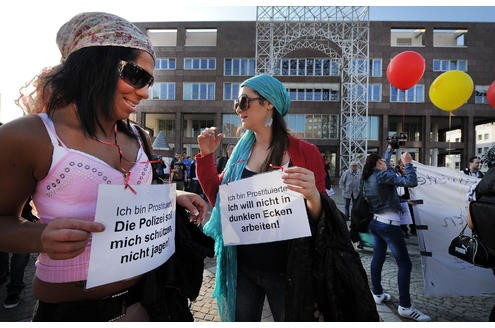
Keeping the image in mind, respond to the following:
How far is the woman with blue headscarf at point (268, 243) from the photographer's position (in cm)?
150

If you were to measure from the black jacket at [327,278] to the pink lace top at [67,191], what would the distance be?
3.17ft

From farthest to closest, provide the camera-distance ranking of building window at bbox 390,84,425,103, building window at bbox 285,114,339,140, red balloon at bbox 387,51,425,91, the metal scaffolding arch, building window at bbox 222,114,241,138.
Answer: building window at bbox 222,114,241,138 → building window at bbox 285,114,339,140 → building window at bbox 390,84,425,103 → the metal scaffolding arch → red balloon at bbox 387,51,425,91

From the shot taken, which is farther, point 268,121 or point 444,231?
point 444,231

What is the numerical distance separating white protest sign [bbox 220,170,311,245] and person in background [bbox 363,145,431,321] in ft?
8.34

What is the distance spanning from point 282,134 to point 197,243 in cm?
96

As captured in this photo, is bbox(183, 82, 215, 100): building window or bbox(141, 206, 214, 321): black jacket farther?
bbox(183, 82, 215, 100): building window

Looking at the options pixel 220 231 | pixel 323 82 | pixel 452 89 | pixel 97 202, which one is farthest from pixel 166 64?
pixel 97 202

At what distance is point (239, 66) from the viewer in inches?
1182

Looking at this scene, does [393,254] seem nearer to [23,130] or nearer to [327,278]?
[327,278]

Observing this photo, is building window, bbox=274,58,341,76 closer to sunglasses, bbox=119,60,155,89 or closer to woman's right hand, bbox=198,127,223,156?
woman's right hand, bbox=198,127,223,156

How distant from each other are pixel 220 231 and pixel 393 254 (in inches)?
98.1

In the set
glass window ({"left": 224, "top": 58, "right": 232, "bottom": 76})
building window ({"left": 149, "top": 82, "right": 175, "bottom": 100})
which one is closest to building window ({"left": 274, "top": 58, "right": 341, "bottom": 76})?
glass window ({"left": 224, "top": 58, "right": 232, "bottom": 76})

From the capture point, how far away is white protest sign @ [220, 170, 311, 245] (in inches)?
60.2

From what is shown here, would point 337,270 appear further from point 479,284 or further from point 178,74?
point 178,74
